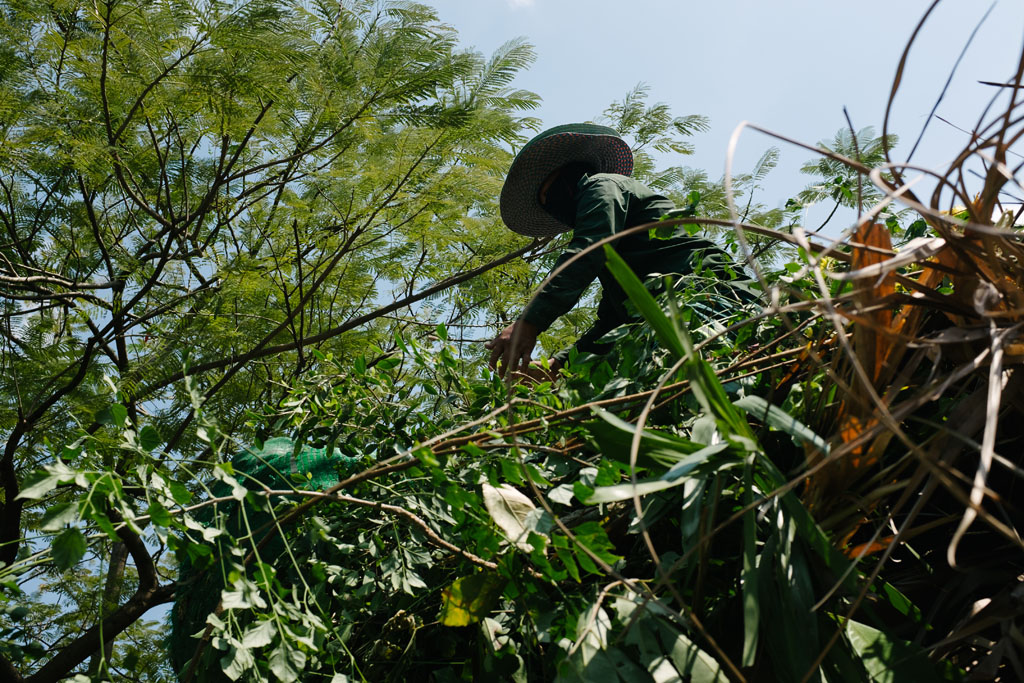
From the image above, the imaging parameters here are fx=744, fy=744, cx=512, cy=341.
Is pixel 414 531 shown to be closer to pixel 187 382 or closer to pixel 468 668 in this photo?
pixel 468 668

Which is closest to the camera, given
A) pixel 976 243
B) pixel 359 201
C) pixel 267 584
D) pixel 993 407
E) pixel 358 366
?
pixel 993 407

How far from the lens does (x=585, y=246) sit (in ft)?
7.39

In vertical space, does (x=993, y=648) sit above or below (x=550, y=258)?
below

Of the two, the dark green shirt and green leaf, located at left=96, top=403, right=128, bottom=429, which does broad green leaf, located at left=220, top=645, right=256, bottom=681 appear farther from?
the dark green shirt

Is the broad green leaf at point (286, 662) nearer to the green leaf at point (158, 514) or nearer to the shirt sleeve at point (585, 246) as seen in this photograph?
the green leaf at point (158, 514)

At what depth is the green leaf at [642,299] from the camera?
0.70 m

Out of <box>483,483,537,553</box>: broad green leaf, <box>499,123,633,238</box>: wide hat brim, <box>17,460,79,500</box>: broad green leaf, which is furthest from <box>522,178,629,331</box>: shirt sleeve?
<box>17,460,79,500</box>: broad green leaf

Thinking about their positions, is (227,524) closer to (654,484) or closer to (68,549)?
(68,549)

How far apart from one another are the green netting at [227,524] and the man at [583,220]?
42 cm

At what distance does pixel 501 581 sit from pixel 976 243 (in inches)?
26.3

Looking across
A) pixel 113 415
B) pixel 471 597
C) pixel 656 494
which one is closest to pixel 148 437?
pixel 113 415

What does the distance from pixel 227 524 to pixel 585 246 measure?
132 cm

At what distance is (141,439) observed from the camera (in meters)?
1.04

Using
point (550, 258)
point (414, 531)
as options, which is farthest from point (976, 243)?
point (550, 258)
